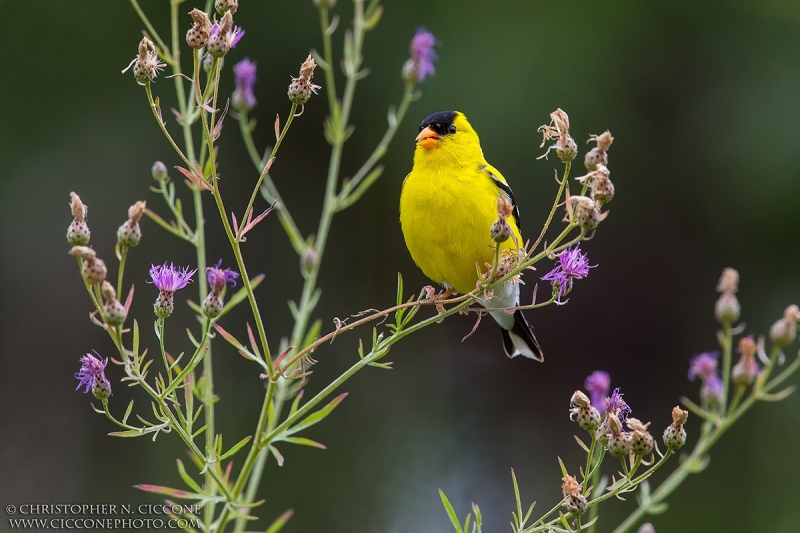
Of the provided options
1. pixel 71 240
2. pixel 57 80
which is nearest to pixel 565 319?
pixel 57 80

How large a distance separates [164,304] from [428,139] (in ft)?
4.26

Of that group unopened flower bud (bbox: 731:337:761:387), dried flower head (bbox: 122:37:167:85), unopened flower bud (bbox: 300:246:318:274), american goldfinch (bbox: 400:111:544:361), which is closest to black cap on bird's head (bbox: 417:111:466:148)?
american goldfinch (bbox: 400:111:544:361)

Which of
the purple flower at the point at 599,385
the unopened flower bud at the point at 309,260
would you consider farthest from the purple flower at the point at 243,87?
the purple flower at the point at 599,385

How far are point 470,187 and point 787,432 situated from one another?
3.72 m

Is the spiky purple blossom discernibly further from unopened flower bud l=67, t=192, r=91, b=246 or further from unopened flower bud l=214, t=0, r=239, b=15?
unopened flower bud l=67, t=192, r=91, b=246

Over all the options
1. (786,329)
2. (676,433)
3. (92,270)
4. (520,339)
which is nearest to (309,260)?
(92,270)

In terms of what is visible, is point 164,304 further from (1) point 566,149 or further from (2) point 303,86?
(1) point 566,149

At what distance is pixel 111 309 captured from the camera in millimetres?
1249

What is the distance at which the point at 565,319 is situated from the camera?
5.45m

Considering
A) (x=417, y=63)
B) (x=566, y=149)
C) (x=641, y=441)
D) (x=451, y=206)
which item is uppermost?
(x=417, y=63)

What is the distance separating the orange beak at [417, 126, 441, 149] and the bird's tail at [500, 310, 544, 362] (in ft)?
2.05

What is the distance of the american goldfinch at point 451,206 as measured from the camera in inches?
91.3

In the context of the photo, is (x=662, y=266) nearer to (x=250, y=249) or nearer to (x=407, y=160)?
(x=407, y=160)

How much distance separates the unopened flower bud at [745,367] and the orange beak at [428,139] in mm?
1413
